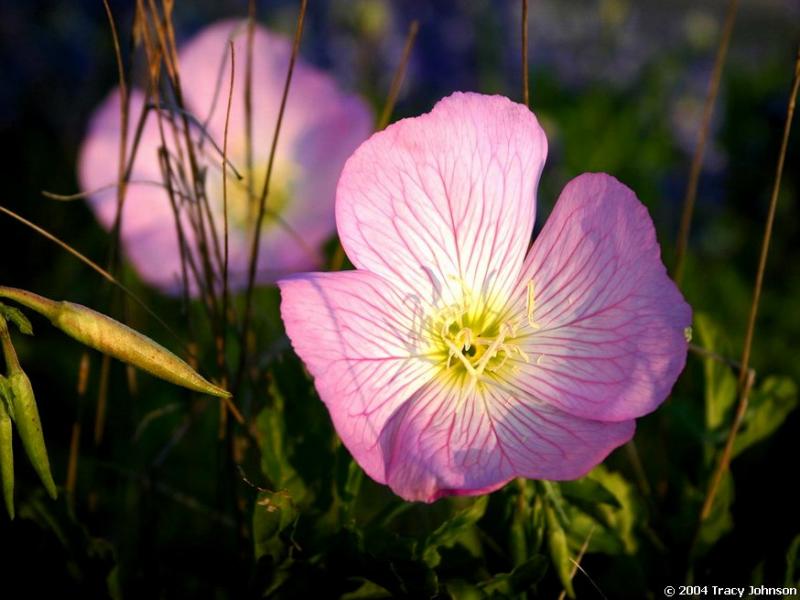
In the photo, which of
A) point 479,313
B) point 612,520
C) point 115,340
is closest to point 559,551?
point 612,520

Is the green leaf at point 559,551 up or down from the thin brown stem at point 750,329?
down

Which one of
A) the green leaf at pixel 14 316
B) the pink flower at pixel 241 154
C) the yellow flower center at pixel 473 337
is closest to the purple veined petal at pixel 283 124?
the pink flower at pixel 241 154

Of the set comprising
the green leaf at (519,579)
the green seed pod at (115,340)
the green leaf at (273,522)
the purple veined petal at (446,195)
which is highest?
the purple veined petal at (446,195)

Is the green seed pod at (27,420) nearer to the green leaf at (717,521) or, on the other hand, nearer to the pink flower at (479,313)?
the pink flower at (479,313)

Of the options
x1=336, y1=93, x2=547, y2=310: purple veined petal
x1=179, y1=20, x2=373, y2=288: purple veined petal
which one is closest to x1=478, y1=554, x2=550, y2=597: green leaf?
x1=336, y1=93, x2=547, y2=310: purple veined petal

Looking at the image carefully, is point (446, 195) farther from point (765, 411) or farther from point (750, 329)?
point (765, 411)
